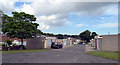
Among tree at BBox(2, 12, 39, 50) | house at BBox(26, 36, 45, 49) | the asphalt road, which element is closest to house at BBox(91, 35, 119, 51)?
the asphalt road

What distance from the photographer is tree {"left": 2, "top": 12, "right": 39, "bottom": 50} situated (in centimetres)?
2184

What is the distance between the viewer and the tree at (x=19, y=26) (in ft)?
71.6

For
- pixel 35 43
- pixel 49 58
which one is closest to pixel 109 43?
pixel 49 58

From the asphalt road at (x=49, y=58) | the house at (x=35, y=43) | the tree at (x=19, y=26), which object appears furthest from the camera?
the house at (x=35, y=43)

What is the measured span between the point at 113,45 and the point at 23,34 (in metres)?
15.0

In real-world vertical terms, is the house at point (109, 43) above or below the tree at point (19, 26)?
below

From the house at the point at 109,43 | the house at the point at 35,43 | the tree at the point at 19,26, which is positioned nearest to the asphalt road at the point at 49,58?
the tree at the point at 19,26

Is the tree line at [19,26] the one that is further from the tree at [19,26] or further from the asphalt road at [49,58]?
the asphalt road at [49,58]

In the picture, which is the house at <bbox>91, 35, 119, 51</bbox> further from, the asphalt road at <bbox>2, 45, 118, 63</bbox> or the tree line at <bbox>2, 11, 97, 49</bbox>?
the tree line at <bbox>2, 11, 97, 49</bbox>

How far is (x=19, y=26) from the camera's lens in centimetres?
2205

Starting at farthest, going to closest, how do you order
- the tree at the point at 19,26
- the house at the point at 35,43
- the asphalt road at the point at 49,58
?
the house at the point at 35,43, the tree at the point at 19,26, the asphalt road at the point at 49,58

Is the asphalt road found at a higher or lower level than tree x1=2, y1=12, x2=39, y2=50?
A: lower

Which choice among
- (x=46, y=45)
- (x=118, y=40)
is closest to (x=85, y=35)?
(x=46, y=45)

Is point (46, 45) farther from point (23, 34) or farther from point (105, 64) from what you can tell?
point (105, 64)
